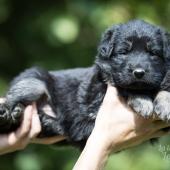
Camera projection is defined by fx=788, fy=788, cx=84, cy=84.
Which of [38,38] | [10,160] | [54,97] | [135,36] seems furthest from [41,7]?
[135,36]

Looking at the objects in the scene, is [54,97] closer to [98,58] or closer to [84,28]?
[98,58]

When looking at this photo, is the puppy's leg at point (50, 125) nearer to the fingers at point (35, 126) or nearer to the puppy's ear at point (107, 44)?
the fingers at point (35, 126)


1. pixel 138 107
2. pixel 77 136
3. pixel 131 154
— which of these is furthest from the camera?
pixel 131 154

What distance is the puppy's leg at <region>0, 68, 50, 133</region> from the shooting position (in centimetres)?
676

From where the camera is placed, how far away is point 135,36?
6.35m

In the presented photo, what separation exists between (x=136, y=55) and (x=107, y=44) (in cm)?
35

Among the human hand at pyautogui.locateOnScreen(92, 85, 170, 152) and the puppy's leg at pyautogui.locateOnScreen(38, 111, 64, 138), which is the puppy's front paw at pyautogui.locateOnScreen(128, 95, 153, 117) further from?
the puppy's leg at pyautogui.locateOnScreen(38, 111, 64, 138)

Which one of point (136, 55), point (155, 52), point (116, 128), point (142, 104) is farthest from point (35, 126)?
point (155, 52)

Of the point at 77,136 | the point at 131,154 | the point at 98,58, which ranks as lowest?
the point at 131,154

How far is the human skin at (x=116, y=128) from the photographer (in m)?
6.20

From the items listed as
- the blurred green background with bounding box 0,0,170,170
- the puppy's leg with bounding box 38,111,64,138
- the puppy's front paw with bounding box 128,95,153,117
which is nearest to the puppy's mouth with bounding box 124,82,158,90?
the puppy's front paw with bounding box 128,95,153,117

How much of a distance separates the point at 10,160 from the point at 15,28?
165 centimetres

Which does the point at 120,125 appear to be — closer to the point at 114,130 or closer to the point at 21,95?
the point at 114,130

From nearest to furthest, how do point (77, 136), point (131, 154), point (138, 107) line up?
point (138, 107) → point (77, 136) → point (131, 154)
